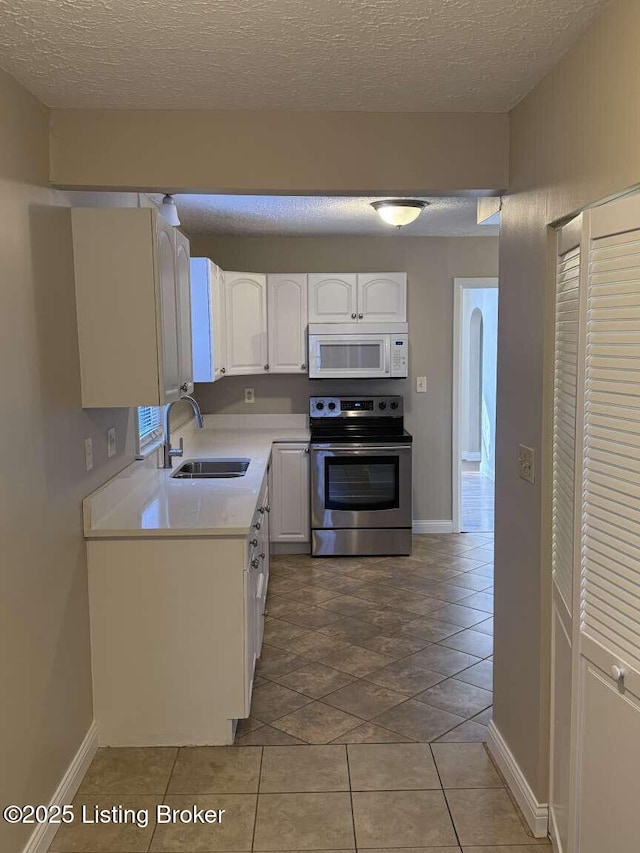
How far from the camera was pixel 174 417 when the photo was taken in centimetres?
493

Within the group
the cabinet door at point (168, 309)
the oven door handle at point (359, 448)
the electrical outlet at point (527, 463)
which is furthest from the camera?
the oven door handle at point (359, 448)

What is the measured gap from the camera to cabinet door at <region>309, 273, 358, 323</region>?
5.54 m

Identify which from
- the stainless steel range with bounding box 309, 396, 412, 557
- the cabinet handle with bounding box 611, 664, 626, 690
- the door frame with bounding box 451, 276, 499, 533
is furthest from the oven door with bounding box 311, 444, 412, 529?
the cabinet handle with bounding box 611, 664, 626, 690

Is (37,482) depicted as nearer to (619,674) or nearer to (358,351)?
(619,674)

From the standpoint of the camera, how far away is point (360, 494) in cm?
539

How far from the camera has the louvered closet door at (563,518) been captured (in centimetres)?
203

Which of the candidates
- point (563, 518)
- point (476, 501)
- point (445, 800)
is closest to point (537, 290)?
point (563, 518)

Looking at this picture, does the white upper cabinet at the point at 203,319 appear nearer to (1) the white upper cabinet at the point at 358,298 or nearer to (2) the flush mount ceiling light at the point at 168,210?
(1) the white upper cabinet at the point at 358,298

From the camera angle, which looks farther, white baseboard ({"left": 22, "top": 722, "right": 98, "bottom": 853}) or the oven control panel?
the oven control panel

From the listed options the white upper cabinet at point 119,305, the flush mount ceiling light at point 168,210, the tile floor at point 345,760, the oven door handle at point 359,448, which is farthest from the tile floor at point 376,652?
the flush mount ceiling light at point 168,210

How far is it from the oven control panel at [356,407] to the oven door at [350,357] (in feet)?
0.69

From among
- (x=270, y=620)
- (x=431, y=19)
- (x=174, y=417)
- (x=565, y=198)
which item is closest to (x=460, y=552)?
(x=270, y=620)

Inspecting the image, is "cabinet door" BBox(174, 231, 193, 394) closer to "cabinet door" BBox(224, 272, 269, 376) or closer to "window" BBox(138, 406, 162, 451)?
"window" BBox(138, 406, 162, 451)

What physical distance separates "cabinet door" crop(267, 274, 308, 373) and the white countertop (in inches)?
37.2
